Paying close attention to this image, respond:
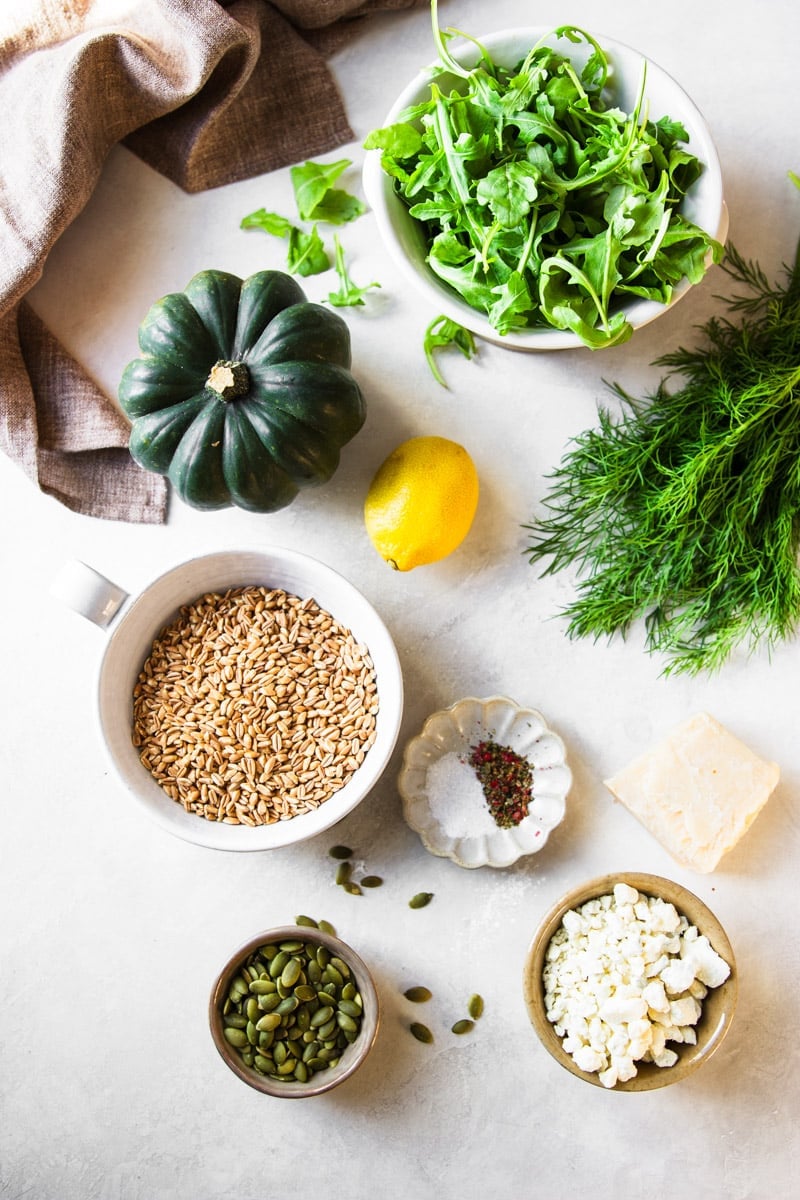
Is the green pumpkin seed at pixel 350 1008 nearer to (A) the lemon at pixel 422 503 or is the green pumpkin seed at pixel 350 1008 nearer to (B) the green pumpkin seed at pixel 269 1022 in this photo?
(B) the green pumpkin seed at pixel 269 1022

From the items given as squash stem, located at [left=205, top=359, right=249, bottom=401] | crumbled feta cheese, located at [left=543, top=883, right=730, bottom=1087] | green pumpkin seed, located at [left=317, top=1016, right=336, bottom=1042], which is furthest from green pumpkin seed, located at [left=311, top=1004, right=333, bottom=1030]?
squash stem, located at [left=205, top=359, right=249, bottom=401]

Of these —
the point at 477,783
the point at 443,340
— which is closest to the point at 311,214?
the point at 443,340

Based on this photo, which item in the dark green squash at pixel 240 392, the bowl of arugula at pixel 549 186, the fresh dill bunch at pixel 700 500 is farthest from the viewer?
the fresh dill bunch at pixel 700 500

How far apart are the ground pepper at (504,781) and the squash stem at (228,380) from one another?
686 millimetres

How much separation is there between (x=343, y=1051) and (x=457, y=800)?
0.42 metres

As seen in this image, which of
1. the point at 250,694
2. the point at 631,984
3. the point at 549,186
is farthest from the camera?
the point at 250,694

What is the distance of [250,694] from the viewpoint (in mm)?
1517

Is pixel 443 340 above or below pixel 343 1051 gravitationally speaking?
above

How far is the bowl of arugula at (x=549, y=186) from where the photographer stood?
4.23 feet

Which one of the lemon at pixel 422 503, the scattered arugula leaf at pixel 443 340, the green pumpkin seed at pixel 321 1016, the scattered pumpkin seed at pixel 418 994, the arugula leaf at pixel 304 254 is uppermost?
the arugula leaf at pixel 304 254

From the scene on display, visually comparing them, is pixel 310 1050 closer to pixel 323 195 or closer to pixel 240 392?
pixel 240 392

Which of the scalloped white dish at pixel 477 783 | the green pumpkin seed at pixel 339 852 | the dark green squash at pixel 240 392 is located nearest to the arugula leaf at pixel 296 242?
the dark green squash at pixel 240 392

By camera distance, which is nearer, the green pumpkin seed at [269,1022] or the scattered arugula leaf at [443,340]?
the green pumpkin seed at [269,1022]

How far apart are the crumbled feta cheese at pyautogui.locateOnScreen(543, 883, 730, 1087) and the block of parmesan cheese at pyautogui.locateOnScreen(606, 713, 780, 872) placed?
0.13m
